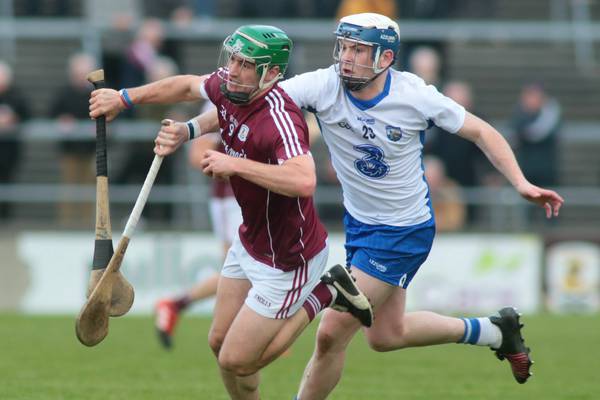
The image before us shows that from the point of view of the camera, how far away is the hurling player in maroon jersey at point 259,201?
21.9 feet

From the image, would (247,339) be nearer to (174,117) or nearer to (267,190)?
(267,190)

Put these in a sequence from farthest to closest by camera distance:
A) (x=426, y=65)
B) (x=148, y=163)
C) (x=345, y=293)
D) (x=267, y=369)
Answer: (x=148, y=163) → (x=426, y=65) → (x=267, y=369) → (x=345, y=293)

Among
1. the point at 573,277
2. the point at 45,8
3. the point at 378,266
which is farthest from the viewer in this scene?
the point at 45,8

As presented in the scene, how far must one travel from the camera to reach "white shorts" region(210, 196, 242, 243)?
10852 millimetres

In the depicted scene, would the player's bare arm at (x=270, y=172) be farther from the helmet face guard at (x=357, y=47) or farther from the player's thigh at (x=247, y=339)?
the helmet face guard at (x=357, y=47)

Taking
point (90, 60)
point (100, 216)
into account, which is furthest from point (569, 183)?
point (100, 216)

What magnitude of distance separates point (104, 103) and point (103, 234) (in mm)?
706

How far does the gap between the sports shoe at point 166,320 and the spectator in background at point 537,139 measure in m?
6.18

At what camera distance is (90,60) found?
15852 millimetres

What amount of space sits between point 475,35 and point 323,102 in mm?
10819

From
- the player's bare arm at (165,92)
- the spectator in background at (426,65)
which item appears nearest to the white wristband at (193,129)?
the player's bare arm at (165,92)

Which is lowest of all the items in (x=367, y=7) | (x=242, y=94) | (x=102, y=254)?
(x=367, y=7)

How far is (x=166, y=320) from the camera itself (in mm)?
11250

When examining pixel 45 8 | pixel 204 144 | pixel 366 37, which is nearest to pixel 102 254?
pixel 366 37
